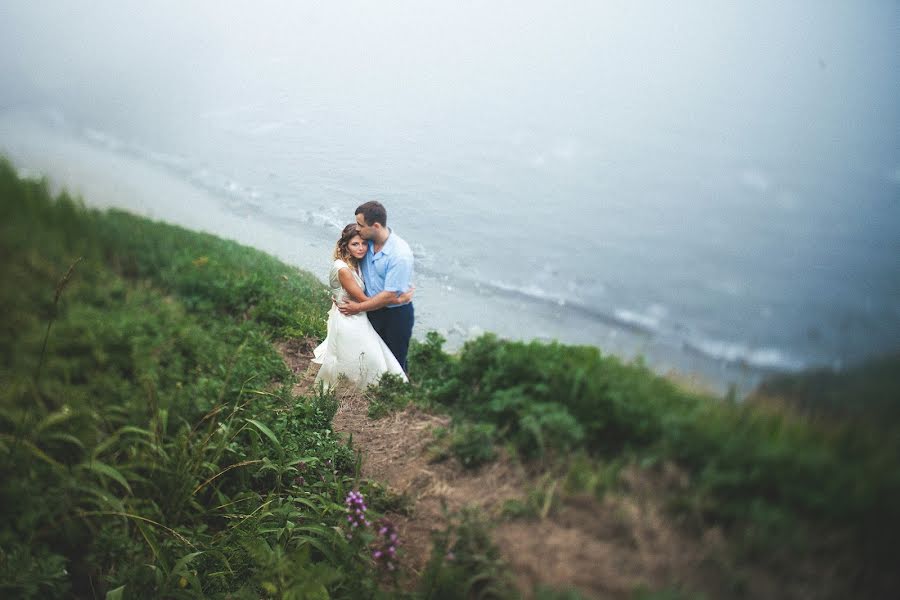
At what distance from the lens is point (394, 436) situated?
10.1 feet

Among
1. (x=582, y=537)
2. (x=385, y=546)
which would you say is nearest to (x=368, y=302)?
(x=385, y=546)

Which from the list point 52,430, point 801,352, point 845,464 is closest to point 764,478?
point 845,464


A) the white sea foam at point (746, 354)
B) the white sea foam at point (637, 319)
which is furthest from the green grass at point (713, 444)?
the white sea foam at point (637, 319)

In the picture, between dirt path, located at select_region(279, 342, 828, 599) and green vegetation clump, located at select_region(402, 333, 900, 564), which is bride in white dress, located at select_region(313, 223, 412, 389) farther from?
green vegetation clump, located at select_region(402, 333, 900, 564)

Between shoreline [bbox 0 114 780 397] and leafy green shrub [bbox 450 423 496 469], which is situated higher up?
shoreline [bbox 0 114 780 397]

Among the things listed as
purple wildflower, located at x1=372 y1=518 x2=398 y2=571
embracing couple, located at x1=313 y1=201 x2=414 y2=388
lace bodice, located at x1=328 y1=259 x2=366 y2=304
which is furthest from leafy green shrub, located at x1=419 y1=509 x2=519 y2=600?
lace bodice, located at x1=328 y1=259 x2=366 y2=304

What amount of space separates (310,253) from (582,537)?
370 centimetres

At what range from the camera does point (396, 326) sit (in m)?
3.87

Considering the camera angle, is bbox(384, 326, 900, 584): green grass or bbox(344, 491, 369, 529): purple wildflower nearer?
bbox(384, 326, 900, 584): green grass

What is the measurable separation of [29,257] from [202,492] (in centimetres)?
379

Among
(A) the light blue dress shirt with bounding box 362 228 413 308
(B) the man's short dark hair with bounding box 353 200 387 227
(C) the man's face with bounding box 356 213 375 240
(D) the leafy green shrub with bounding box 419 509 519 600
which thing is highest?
(B) the man's short dark hair with bounding box 353 200 387 227

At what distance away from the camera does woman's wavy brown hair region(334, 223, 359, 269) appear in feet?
11.6

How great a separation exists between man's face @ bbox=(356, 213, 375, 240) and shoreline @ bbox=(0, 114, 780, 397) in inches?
41.0

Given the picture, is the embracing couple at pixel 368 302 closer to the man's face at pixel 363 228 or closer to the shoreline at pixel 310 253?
the man's face at pixel 363 228
